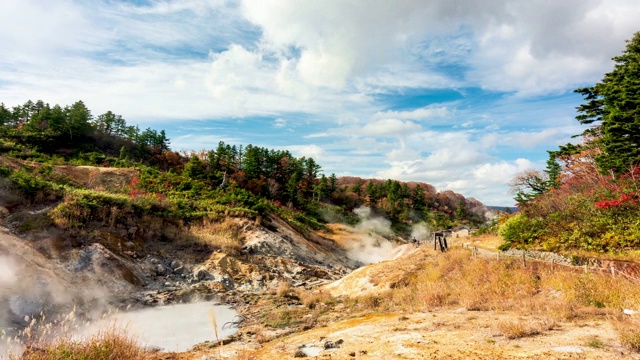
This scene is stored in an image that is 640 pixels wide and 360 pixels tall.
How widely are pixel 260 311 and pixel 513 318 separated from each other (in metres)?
11.0

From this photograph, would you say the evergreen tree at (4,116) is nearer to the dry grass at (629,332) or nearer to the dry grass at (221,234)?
the dry grass at (221,234)

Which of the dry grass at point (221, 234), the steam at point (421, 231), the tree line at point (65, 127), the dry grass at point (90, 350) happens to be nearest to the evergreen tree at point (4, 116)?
the tree line at point (65, 127)

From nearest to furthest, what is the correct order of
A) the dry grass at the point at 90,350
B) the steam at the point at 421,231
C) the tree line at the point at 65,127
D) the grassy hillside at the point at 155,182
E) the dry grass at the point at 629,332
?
1. the dry grass at the point at 90,350
2. the dry grass at the point at 629,332
3. the grassy hillside at the point at 155,182
4. the tree line at the point at 65,127
5. the steam at the point at 421,231

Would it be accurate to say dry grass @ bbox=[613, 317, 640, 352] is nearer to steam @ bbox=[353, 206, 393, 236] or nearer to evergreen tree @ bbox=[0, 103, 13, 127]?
steam @ bbox=[353, 206, 393, 236]

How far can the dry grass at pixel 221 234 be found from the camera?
2662 centimetres

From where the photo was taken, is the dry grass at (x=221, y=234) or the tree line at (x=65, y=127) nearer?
the dry grass at (x=221, y=234)

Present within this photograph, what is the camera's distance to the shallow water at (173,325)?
11.4 m

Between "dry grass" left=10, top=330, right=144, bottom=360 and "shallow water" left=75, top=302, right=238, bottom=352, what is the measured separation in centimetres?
359

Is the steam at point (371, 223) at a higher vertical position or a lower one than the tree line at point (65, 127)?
lower

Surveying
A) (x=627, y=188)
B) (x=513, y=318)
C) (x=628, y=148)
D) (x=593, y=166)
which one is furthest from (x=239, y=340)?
(x=593, y=166)

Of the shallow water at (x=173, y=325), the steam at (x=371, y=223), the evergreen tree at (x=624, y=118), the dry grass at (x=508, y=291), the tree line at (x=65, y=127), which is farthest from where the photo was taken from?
the steam at (x=371, y=223)

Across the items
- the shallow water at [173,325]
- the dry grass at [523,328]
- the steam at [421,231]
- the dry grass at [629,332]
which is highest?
the dry grass at [629,332]

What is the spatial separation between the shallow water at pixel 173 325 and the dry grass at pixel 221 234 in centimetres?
908

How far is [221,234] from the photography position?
29.0 metres
